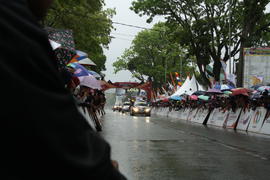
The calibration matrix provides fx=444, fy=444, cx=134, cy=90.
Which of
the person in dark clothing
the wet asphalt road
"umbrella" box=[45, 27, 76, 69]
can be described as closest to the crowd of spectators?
"umbrella" box=[45, 27, 76, 69]

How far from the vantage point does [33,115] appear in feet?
3.60

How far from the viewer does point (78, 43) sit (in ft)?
90.7

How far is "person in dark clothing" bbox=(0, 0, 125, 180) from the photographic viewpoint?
1083 mm

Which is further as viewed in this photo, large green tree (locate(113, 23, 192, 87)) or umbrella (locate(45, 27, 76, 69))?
large green tree (locate(113, 23, 192, 87))

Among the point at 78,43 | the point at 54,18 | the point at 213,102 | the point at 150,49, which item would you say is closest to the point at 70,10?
the point at 54,18

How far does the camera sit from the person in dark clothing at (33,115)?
1083mm

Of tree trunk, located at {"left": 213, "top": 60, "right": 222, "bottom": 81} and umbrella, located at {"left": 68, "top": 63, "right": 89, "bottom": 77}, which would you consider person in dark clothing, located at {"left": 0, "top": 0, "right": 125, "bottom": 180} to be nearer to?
umbrella, located at {"left": 68, "top": 63, "right": 89, "bottom": 77}

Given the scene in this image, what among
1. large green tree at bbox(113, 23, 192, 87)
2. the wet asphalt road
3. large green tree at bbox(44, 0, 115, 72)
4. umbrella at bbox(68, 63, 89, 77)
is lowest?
the wet asphalt road

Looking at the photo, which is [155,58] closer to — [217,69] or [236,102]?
[217,69]

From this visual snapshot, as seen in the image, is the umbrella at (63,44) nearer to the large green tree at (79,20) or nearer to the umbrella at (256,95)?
the large green tree at (79,20)

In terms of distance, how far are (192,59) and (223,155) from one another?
71.2 meters

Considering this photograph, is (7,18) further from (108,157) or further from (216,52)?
(216,52)

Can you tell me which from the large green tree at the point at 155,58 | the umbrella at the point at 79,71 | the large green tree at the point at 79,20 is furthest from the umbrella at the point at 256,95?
the large green tree at the point at 155,58

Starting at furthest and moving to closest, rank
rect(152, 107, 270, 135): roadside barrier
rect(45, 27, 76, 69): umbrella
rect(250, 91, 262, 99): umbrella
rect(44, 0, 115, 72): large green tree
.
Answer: rect(44, 0, 115, 72): large green tree
rect(250, 91, 262, 99): umbrella
rect(152, 107, 270, 135): roadside barrier
rect(45, 27, 76, 69): umbrella
